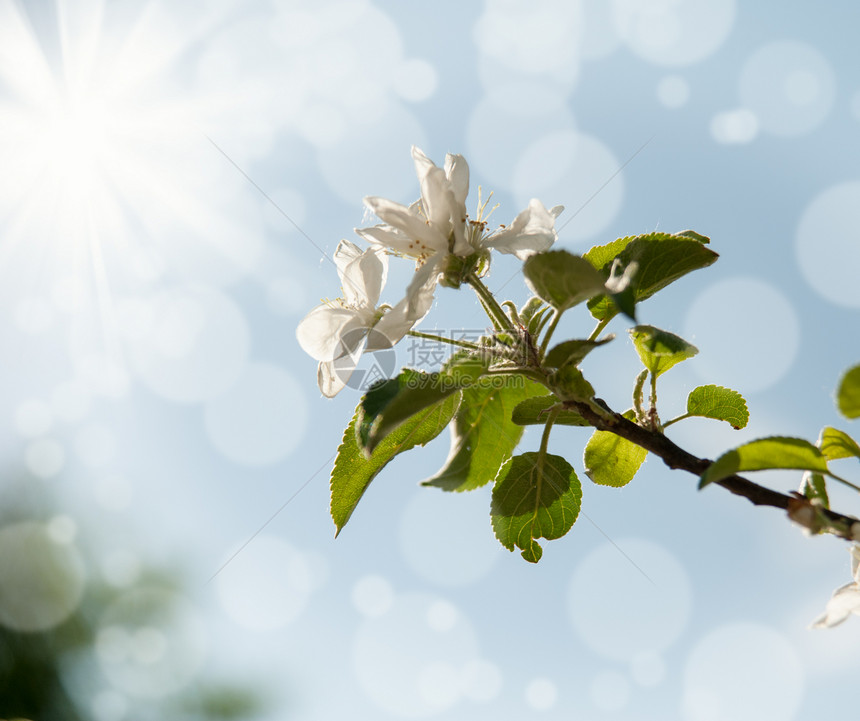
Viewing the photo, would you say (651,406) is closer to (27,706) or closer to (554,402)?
(554,402)

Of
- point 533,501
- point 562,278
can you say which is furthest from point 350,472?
point 562,278

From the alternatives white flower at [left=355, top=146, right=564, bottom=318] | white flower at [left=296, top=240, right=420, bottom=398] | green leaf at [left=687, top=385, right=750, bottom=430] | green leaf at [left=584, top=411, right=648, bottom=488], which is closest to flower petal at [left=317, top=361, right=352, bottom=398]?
white flower at [left=296, top=240, right=420, bottom=398]

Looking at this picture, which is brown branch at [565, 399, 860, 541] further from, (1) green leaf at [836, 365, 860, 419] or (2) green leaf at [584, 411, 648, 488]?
(2) green leaf at [584, 411, 648, 488]

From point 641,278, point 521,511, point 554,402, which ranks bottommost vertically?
point 521,511

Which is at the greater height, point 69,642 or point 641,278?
point 641,278

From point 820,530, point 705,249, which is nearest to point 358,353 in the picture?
Answer: point 705,249

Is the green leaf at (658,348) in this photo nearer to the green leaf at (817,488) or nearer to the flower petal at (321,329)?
the green leaf at (817,488)

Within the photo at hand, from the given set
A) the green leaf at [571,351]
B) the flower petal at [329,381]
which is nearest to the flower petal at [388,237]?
the flower petal at [329,381]
